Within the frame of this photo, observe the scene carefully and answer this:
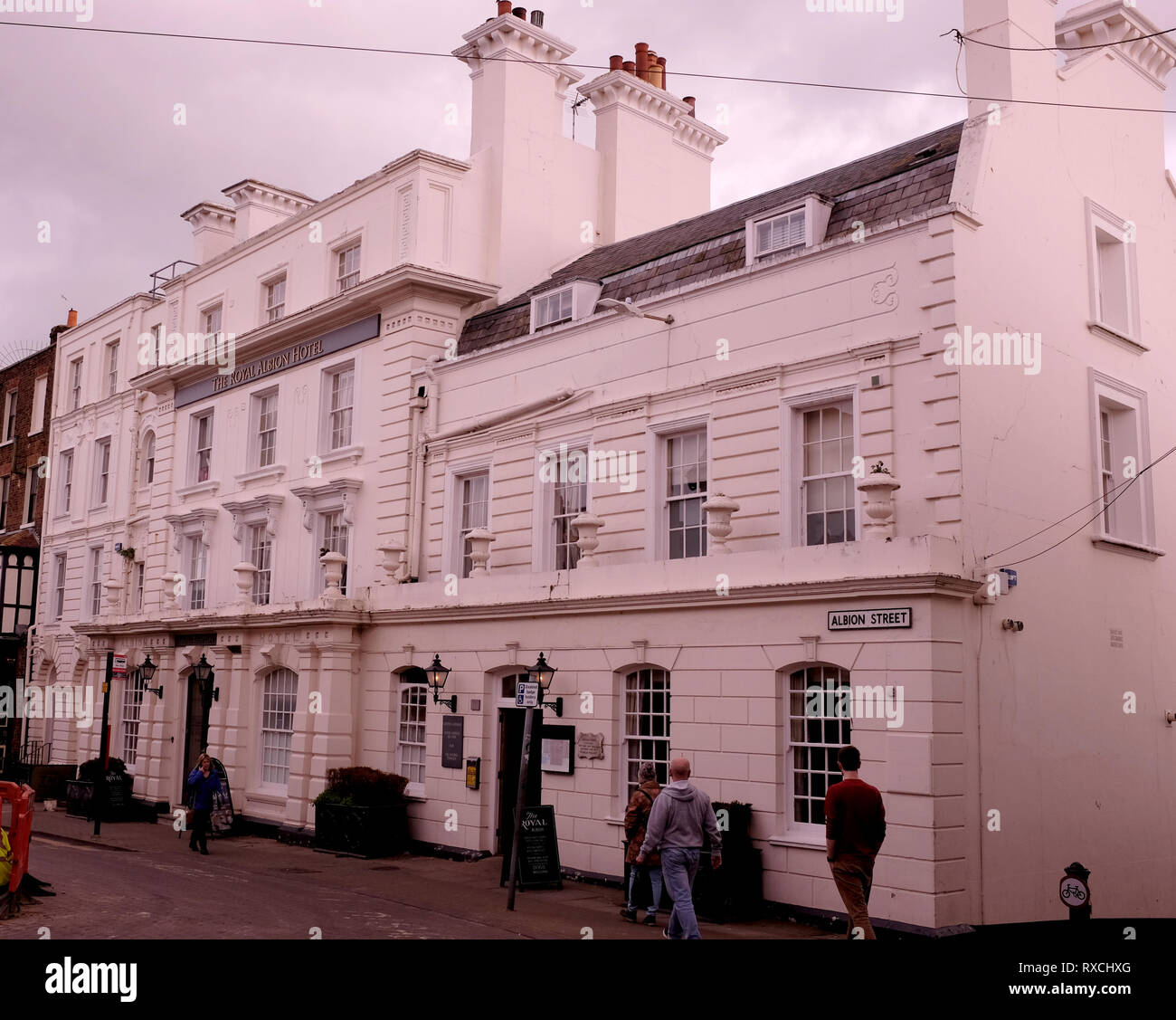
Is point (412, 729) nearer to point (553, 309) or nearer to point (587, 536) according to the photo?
point (587, 536)

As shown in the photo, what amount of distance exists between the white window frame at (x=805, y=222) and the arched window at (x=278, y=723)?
11953 mm

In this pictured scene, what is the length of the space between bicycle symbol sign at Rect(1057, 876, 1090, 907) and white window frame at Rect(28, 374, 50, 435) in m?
35.3

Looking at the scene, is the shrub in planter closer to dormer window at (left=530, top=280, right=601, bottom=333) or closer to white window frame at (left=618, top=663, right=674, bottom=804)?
white window frame at (left=618, top=663, right=674, bottom=804)

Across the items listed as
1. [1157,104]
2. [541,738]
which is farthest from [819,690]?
[1157,104]

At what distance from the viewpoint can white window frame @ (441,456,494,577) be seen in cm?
2061

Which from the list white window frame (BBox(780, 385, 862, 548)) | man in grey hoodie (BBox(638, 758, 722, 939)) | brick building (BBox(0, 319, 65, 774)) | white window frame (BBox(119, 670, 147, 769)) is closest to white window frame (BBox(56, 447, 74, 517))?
brick building (BBox(0, 319, 65, 774))

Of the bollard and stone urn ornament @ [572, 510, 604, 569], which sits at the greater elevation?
stone urn ornament @ [572, 510, 604, 569]

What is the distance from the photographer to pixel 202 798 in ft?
65.4

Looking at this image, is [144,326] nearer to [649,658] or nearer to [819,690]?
[649,658]

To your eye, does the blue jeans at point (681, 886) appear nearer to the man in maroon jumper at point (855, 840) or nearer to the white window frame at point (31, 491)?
the man in maroon jumper at point (855, 840)

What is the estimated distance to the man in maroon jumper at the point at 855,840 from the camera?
433 inches

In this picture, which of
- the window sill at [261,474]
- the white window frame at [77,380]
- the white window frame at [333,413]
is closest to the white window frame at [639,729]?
the white window frame at [333,413]

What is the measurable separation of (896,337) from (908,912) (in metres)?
6.59

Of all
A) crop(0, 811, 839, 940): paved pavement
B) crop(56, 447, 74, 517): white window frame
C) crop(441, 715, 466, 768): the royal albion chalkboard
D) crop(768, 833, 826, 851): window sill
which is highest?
crop(56, 447, 74, 517): white window frame
